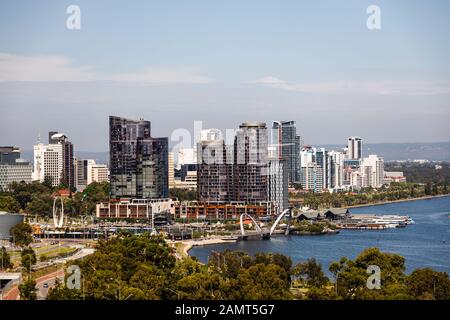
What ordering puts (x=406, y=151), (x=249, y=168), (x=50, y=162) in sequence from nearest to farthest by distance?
1. (x=249, y=168)
2. (x=50, y=162)
3. (x=406, y=151)

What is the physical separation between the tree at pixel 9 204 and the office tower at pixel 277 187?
15.7ft

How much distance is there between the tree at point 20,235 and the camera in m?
10.5

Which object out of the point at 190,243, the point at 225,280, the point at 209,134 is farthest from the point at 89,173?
the point at 225,280

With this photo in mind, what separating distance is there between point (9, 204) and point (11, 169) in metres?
5.38

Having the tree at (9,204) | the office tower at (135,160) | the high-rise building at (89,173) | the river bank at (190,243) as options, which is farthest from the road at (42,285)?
the high-rise building at (89,173)

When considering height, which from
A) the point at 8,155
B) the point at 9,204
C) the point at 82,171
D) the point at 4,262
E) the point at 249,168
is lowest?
the point at 4,262

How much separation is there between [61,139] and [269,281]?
633 inches

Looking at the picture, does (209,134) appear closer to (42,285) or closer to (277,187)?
(277,187)

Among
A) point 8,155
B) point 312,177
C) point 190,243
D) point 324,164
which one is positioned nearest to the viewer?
point 190,243

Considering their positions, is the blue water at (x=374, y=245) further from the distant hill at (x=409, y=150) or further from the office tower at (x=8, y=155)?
Result: the distant hill at (x=409, y=150)

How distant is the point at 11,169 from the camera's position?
20453mm
